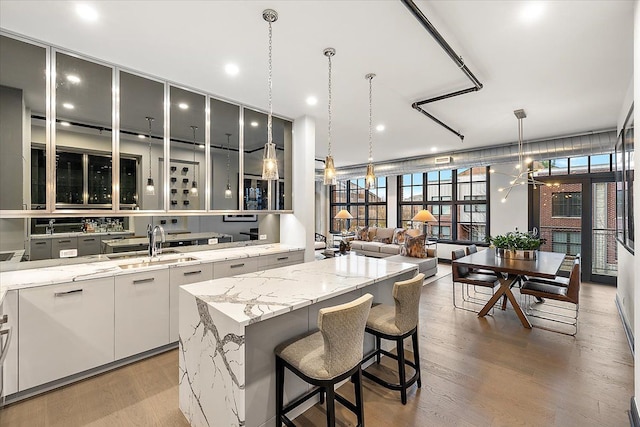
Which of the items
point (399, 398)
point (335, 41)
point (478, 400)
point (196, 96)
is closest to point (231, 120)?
point (196, 96)

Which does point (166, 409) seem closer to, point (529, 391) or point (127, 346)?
point (127, 346)

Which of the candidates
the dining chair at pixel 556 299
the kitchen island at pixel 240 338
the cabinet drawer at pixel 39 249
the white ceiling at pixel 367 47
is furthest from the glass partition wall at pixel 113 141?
the dining chair at pixel 556 299

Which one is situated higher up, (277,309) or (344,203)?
(344,203)

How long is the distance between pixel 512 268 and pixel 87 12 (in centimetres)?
483

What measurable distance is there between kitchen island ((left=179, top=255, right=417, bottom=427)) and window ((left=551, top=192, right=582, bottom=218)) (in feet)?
19.7

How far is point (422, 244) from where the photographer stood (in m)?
6.20

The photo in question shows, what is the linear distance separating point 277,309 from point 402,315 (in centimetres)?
103

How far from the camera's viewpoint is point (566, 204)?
6.02 m

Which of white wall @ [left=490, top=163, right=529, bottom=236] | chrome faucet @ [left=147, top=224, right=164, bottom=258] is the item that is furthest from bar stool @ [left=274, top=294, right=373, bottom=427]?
white wall @ [left=490, top=163, right=529, bottom=236]

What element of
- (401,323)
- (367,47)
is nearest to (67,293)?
(401,323)

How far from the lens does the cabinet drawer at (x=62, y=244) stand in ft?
9.05

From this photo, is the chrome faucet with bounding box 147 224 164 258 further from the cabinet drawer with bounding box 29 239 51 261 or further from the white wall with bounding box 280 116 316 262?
the white wall with bounding box 280 116 316 262

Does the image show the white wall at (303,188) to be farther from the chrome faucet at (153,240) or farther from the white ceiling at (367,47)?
the chrome faucet at (153,240)

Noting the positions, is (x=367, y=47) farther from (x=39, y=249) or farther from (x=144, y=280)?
(x=39, y=249)
